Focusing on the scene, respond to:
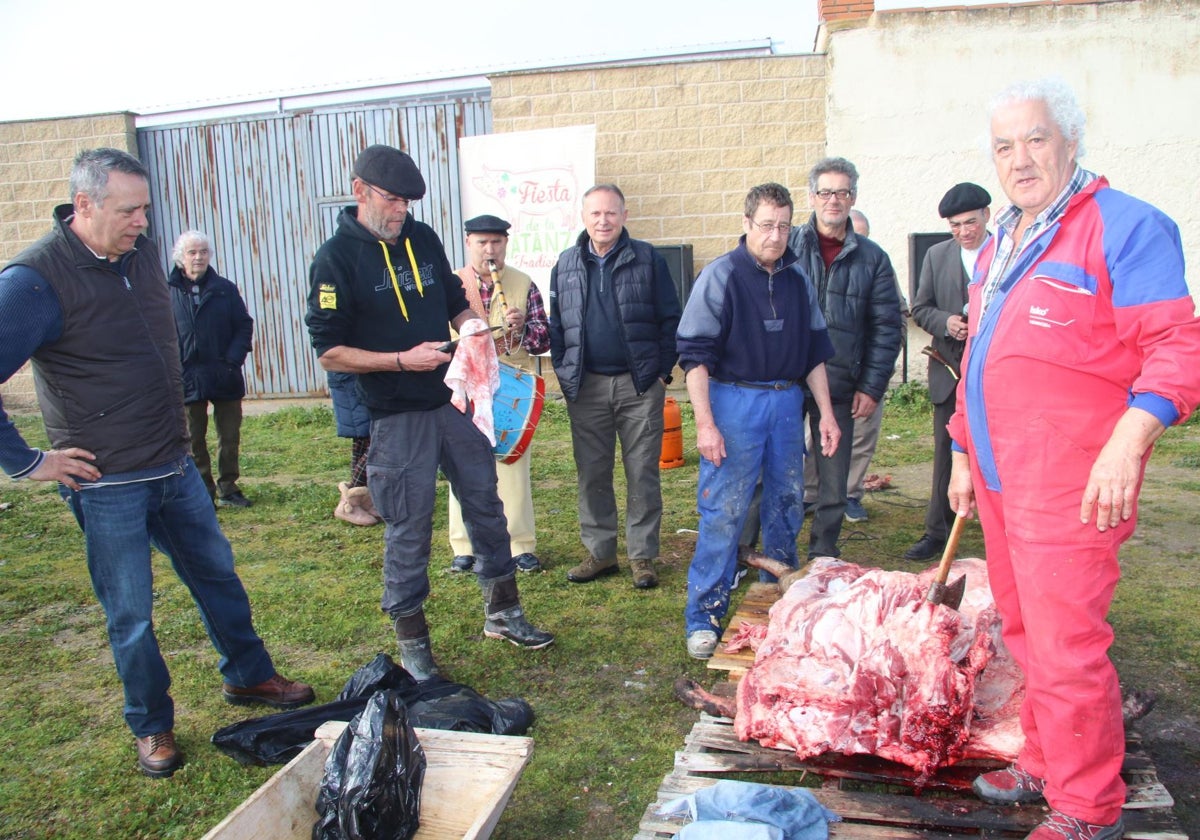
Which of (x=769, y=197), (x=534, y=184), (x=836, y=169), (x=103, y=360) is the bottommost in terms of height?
(x=103, y=360)

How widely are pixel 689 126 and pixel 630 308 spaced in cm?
586

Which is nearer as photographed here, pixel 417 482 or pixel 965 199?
pixel 417 482

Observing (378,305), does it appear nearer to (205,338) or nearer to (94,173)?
(94,173)

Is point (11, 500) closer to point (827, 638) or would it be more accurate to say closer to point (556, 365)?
point (556, 365)

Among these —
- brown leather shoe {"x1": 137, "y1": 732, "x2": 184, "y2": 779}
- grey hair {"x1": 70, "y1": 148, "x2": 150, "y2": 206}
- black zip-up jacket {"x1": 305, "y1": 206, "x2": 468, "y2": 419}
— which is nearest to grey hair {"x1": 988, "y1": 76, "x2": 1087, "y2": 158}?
black zip-up jacket {"x1": 305, "y1": 206, "x2": 468, "y2": 419}

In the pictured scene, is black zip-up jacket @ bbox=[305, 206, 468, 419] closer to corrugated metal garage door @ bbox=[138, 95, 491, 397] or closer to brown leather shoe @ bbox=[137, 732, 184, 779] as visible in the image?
brown leather shoe @ bbox=[137, 732, 184, 779]

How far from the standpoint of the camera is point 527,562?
5723 mm

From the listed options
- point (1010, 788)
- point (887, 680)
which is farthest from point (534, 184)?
point (1010, 788)

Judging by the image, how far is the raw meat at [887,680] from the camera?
10.4 feet

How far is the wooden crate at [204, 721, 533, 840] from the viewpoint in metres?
2.80

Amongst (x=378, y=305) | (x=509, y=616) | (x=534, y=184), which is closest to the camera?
(x=378, y=305)

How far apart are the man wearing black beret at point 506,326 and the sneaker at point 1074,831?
11.5ft

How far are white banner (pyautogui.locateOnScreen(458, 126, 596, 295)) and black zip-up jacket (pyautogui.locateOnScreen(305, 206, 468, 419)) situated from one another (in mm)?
6510

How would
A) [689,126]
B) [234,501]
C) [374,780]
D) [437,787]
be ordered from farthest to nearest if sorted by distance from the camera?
[689,126] < [234,501] < [437,787] < [374,780]
